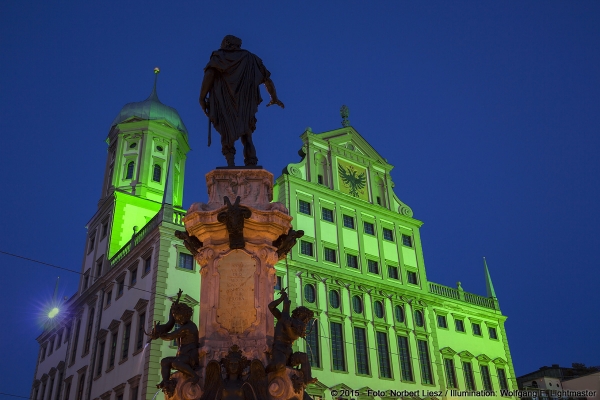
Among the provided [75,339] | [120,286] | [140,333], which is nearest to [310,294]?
[140,333]

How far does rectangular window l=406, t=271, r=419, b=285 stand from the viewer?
3700 centimetres

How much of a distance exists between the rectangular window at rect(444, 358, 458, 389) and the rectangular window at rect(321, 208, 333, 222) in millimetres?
12131

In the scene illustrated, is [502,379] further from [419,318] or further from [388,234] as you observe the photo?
[388,234]

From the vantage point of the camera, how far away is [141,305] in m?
27.1

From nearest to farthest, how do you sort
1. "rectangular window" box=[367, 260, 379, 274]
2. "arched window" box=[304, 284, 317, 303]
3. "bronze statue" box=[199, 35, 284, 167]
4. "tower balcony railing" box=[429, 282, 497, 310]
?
"bronze statue" box=[199, 35, 284, 167], "arched window" box=[304, 284, 317, 303], "rectangular window" box=[367, 260, 379, 274], "tower balcony railing" box=[429, 282, 497, 310]

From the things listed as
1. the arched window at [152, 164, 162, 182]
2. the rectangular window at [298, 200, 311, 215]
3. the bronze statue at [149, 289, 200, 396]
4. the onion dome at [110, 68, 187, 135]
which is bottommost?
the bronze statue at [149, 289, 200, 396]

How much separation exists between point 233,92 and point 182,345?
435cm

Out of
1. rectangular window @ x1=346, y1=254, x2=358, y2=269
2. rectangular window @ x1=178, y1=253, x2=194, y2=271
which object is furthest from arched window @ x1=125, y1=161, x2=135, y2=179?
rectangular window @ x1=346, y1=254, x2=358, y2=269

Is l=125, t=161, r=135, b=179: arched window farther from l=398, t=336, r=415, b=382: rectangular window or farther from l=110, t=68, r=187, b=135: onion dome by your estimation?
l=398, t=336, r=415, b=382: rectangular window

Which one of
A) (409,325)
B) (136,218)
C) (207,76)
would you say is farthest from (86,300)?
(207,76)

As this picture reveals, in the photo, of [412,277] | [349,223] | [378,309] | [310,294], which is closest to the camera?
[310,294]

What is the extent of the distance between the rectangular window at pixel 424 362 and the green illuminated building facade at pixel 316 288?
0.08 meters

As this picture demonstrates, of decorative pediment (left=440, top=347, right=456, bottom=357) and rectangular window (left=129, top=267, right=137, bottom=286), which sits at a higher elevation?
rectangular window (left=129, top=267, right=137, bottom=286)

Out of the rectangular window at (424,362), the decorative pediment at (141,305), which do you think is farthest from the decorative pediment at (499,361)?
the decorative pediment at (141,305)
